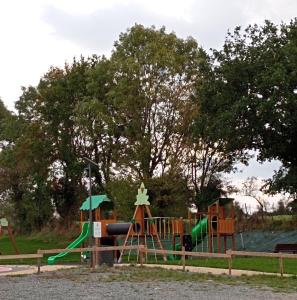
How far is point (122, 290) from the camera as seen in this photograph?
13234 millimetres

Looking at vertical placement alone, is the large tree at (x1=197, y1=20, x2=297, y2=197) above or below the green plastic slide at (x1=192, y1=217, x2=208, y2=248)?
above

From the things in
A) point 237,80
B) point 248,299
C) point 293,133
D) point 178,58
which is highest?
point 178,58

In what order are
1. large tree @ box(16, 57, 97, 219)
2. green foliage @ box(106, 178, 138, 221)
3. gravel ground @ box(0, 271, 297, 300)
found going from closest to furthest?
gravel ground @ box(0, 271, 297, 300), green foliage @ box(106, 178, 138, 221), large tree @ box(16, 57, 97, 219)

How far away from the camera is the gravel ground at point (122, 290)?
39.4 ft

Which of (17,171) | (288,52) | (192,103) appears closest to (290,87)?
(288,52)

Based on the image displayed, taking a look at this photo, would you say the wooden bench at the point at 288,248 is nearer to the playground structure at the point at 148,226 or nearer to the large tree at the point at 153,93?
the playground structure at the point at 148,226

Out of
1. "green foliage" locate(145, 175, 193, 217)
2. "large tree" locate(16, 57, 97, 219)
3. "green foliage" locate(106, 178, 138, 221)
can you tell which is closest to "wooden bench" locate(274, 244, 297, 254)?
"green foliage" locate(145, 175, 193, 217)

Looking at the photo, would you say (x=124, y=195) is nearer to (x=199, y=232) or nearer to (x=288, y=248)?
(x=199, y=232)

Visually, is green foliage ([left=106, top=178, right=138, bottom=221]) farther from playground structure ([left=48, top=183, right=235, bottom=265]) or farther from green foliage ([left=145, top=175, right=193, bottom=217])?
→ playground structure ([left=48, top=183, right=235, bottom=265])

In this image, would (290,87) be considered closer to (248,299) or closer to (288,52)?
(288,52)

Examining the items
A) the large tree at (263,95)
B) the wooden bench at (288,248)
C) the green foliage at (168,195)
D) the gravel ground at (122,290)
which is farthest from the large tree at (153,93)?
the gravel ground at (122,290)

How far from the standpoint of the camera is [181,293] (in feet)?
41.3

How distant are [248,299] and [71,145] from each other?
39.1 metres

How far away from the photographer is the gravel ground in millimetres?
12008
